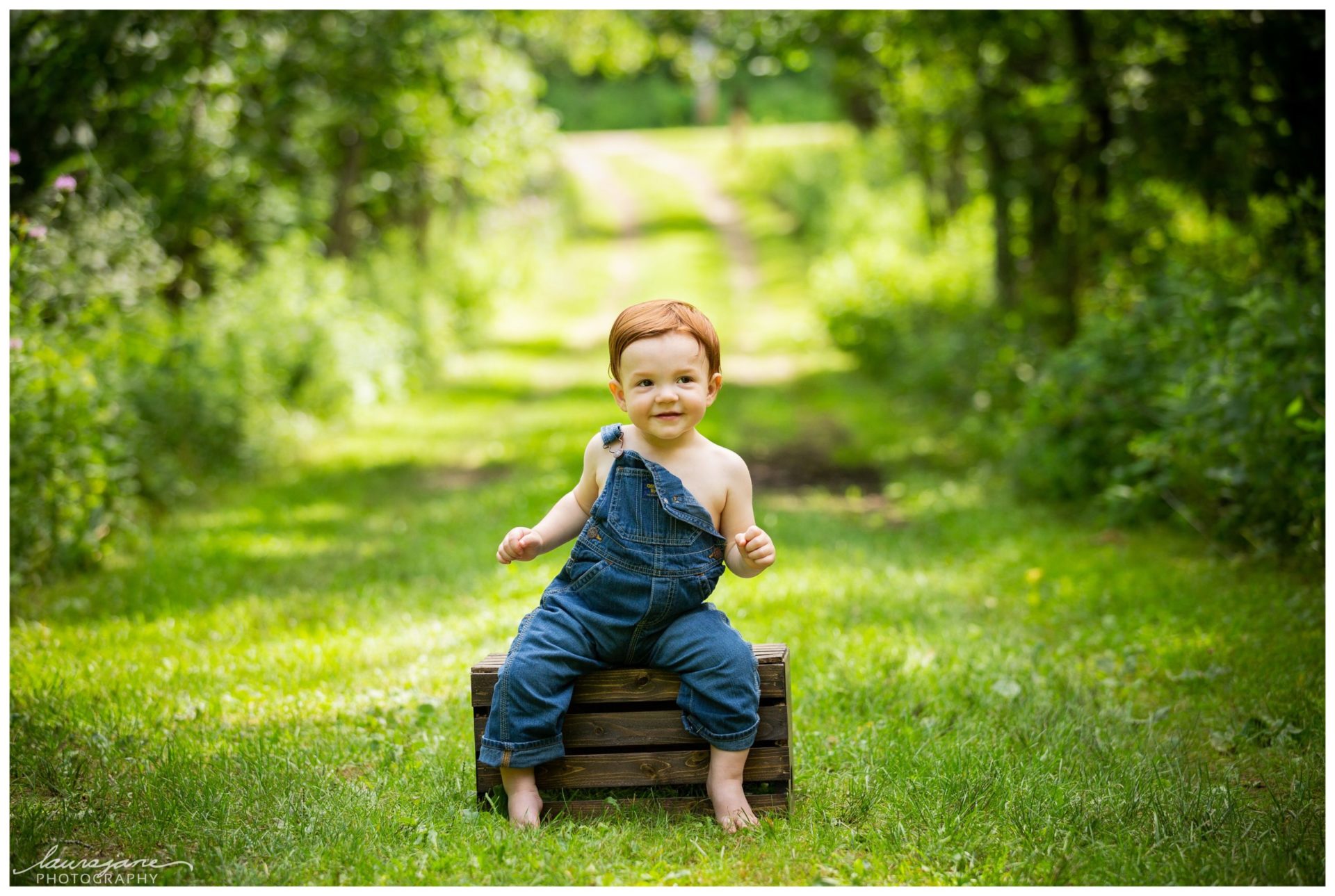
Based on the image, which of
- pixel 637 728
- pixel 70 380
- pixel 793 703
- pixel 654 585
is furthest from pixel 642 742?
pixel 70 380

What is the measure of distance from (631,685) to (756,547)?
623 mm

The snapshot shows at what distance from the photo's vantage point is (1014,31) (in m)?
11.4

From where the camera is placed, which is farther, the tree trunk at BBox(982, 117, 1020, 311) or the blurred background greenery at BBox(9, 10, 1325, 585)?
the tree trunk at BBox(982, 117, 1020, 311)

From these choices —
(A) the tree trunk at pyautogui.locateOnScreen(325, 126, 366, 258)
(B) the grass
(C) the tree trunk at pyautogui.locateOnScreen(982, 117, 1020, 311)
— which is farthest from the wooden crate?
(A) the tree trunk at pyautogui.locateOnScreen(325, 126, 366, 258)

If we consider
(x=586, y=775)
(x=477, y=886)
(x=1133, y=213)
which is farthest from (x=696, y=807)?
(x=1133, y=213)

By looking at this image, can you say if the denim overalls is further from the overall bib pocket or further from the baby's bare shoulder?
the baby's bare shoulder

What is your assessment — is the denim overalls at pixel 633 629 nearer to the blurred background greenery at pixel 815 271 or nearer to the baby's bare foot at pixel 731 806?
the baby's bare foot at pixel 731 806

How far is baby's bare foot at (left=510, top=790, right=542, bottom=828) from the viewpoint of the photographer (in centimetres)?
371

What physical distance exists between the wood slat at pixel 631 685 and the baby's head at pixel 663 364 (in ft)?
2.52

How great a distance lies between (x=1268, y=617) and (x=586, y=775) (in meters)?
3.74

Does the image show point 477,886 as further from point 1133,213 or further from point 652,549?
point 1133,213

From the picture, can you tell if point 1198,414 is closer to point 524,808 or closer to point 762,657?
point 762,657

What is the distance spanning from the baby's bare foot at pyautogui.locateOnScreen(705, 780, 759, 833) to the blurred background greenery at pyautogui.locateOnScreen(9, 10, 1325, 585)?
3.64m

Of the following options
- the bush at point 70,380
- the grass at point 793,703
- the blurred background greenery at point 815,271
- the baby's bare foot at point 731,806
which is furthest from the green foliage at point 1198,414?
the bush at point 70,380
